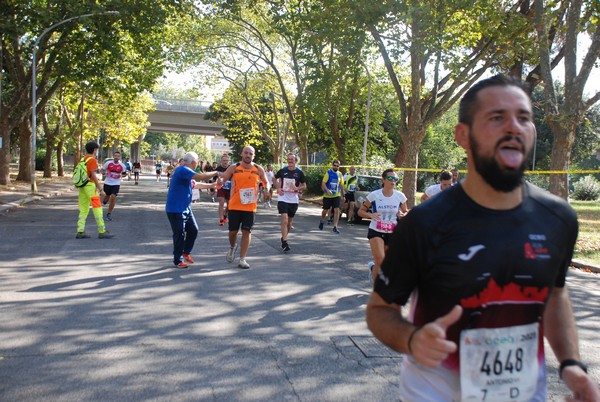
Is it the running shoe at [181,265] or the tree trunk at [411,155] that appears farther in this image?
the tree trunk at [411,155]

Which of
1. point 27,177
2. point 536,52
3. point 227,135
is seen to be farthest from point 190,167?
point 227,135

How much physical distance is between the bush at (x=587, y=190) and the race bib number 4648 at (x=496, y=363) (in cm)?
3934

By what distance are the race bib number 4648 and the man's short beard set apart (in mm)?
467

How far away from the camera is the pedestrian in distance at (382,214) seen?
27.0 ft

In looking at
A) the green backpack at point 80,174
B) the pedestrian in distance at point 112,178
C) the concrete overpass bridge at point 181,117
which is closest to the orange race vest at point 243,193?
the green backpack at point 80,174

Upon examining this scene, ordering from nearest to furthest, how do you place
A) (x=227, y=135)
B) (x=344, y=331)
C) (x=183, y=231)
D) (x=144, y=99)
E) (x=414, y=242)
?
(x=414, y=242) → (x=344, y=331) → (x=183, y=231) → (x=144, y=99) → (x=227, y=135)

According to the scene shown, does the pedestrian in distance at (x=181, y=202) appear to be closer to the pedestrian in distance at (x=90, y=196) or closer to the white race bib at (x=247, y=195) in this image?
the white race bib at (x=247, y=195)

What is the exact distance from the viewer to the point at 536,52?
21.3 m

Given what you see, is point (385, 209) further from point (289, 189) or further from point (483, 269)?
point (483, 269)

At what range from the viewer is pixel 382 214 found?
8258 millimetres

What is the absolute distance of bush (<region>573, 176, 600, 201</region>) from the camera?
3788 centimetres

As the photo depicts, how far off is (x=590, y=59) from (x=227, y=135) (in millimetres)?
49575

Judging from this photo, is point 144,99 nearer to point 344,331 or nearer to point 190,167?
point 190,167

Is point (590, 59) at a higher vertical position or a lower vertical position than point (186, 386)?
higher
